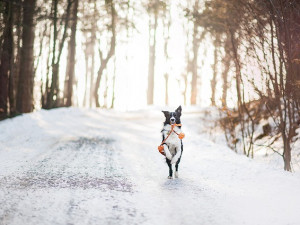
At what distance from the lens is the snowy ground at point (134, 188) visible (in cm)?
468

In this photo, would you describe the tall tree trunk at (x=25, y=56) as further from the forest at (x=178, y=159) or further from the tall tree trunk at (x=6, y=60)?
the tall tree trunk at (x=6, y=60)

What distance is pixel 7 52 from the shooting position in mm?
16281

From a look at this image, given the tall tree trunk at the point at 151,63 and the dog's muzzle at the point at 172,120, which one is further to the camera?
the tall tree trunk at the point at 151,63

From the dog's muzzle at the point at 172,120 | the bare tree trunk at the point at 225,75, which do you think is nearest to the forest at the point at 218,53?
the bare tree trunk at the point at 225,75

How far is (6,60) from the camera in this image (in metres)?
16.5

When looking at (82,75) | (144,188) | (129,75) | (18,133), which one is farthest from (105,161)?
(82,75)

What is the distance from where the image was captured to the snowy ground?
4.68m

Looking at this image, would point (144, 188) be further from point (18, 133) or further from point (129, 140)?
point (18, 133)

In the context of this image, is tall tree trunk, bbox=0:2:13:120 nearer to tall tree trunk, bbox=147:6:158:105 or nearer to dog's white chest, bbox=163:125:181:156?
dog's white chest, bbox=163:125:181:156

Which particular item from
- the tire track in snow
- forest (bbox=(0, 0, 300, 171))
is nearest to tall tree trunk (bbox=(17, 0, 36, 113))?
forest (bbox=(0, 0, 300, 171))

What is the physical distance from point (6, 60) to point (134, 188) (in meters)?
12.8

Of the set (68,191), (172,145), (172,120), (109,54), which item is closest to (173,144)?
(172,145)

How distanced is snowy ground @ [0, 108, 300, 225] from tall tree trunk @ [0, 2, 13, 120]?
18.5ft

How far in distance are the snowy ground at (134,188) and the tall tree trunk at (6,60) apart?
18.5 ft
